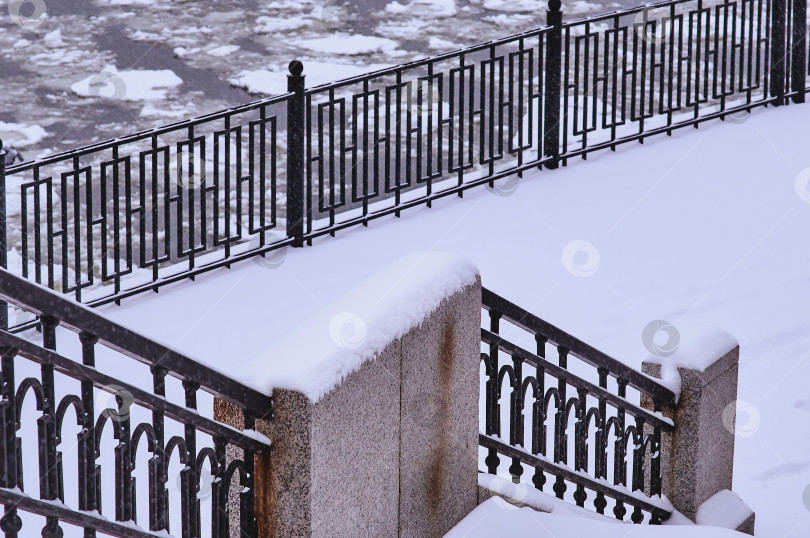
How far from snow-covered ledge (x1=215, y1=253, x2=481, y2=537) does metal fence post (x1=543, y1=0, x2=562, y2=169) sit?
22.0 ft

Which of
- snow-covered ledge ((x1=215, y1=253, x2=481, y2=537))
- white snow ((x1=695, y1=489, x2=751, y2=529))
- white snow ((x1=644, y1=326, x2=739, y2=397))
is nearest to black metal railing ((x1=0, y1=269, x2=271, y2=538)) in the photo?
snow-covered ledge ((x1=215, y1=253, x2=481, y2=537))

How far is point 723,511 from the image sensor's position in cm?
710

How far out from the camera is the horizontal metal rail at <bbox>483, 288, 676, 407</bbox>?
18.8 feet

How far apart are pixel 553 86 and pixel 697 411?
5.66 meters

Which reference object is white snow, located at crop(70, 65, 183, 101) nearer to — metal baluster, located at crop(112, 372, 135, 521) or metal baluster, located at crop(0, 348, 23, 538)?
metal baluster, located at crop(112, 372, 135, 521)

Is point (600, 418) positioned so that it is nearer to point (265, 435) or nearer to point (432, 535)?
point (432, 535)

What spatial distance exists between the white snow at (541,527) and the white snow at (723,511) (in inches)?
49.5

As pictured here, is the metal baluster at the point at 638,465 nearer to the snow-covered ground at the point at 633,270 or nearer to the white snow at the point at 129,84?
the snow-covered ground at the point at 633,270

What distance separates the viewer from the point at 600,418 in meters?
6.73

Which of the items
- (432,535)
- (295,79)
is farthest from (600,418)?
(295,79)

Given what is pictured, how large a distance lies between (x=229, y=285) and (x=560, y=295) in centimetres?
258

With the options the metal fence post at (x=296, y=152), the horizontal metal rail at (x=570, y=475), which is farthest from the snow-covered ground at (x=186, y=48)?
the horizontal metal rail at (x=570, y=475)

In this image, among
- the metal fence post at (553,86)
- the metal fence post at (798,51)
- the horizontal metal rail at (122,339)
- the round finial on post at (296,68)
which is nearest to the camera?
the horizontal metal rail at (122,339)

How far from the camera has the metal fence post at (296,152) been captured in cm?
1027
